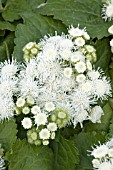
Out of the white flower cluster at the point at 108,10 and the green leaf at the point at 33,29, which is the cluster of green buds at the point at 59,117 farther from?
the white flower cluster at the point at 108,10

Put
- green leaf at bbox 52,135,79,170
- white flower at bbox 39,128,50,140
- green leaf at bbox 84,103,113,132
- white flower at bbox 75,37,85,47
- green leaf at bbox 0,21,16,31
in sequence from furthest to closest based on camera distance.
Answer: green leaf at bbox 0,21,16,31 < green leaf at bbox 84,103,113,132 < white flower at bbox 75,37,85,47 < green leaf at bbox 52,135,79,170 < white flower at bbox 39,128,50,140

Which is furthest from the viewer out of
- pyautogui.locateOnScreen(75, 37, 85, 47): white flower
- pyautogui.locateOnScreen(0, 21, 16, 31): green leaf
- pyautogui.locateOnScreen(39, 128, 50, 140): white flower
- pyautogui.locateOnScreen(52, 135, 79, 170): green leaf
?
pyautogui.locateOnScreen(0, 21, 16, 31): green leaf

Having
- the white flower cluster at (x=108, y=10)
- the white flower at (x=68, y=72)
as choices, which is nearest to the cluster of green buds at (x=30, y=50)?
the white flower at (x=68, y=72)

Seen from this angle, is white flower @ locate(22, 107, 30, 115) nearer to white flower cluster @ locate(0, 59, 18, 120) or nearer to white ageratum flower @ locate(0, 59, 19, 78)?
white flower cluster @ locate(0, 59, 18, 120)

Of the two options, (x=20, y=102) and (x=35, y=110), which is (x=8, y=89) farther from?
(x=35, y=110)

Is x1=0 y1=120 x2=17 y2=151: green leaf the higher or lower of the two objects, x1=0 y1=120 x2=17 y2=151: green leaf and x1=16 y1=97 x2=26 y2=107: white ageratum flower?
the lower

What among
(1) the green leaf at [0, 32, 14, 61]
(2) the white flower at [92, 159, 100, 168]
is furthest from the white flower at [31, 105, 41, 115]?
(1) the green leaf at [0, 32, 14, 61]
